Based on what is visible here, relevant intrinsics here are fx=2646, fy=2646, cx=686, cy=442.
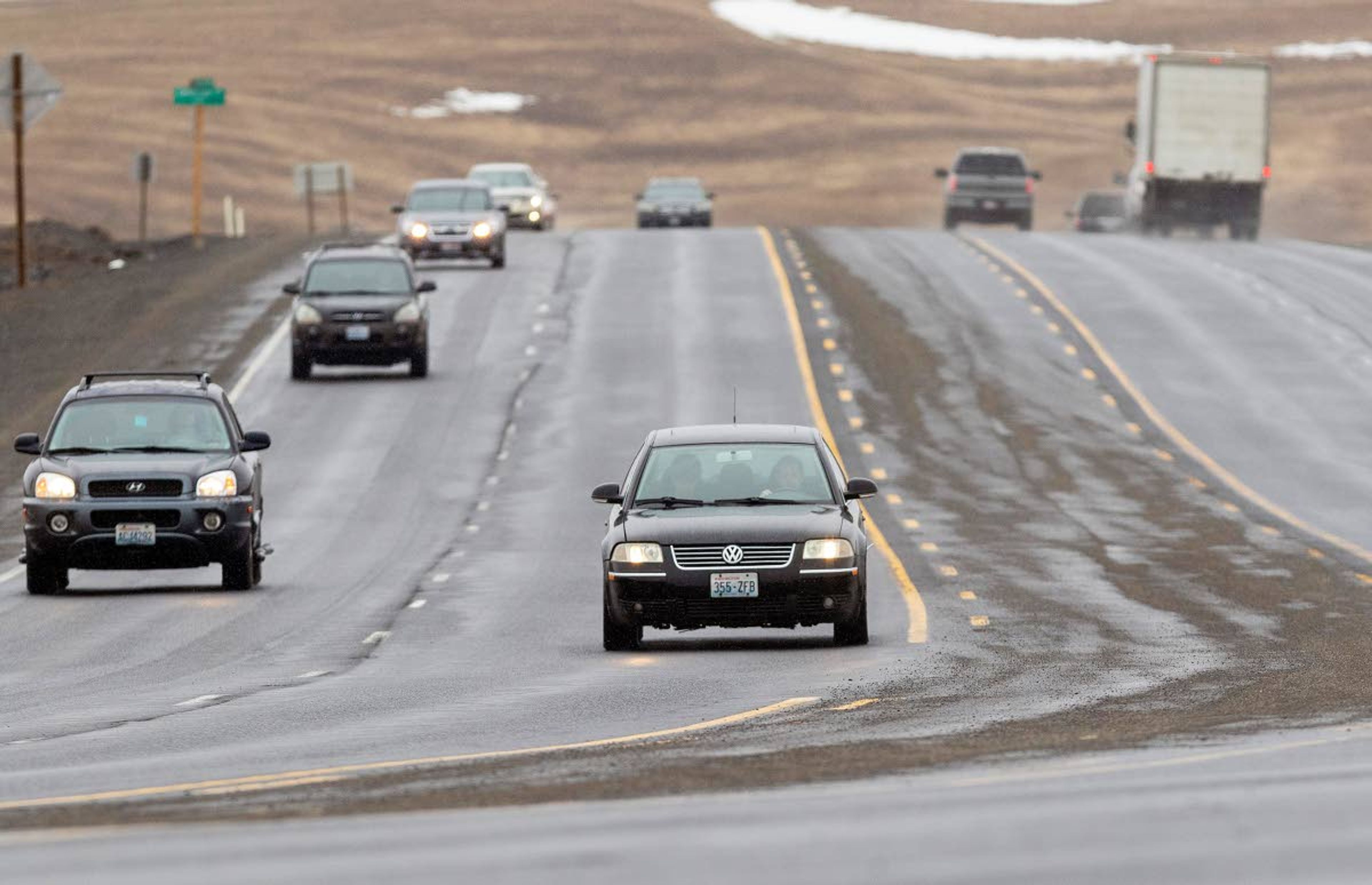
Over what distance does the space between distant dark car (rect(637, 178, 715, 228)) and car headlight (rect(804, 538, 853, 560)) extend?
51270 millimetres

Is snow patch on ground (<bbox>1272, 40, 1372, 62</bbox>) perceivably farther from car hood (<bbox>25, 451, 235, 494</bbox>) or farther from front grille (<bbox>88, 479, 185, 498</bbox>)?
front grille (<bbox>88, 479, 185, 498</bbox>)

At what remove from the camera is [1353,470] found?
34.2 meters

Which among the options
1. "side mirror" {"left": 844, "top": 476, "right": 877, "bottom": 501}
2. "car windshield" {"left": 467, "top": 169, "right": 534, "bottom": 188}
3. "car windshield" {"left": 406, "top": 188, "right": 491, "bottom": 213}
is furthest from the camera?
"car windshield" {"left": 467, "top": 169, "right": 534, "bottom": 188}

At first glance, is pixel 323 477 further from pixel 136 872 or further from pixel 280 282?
pixel 136 872

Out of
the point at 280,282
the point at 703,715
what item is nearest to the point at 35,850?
the point at 703,715

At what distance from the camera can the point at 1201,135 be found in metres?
60.8

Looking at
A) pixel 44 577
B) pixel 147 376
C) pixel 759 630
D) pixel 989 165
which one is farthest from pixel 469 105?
pixel 759 630

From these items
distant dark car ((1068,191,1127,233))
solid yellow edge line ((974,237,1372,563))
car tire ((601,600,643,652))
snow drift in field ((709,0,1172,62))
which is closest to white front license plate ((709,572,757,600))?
car tire ((601,600,643,652))

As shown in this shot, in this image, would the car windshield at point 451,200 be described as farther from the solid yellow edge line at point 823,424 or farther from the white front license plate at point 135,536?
the white front license plate at point 135,536

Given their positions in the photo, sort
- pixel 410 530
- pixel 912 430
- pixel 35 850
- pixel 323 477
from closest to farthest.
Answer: pixel 35 850, pixel 410 530, pixel 323 477, pixel 912 430

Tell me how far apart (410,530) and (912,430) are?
10.2m

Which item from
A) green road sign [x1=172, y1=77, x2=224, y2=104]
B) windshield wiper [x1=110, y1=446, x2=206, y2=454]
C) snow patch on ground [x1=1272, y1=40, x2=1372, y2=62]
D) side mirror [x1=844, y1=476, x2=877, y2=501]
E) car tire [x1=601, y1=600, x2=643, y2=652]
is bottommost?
car tire [x1=601, y1=600, x2=643, y2=652]

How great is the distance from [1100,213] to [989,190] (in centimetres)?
746

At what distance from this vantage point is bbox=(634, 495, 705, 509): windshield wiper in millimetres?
17906
